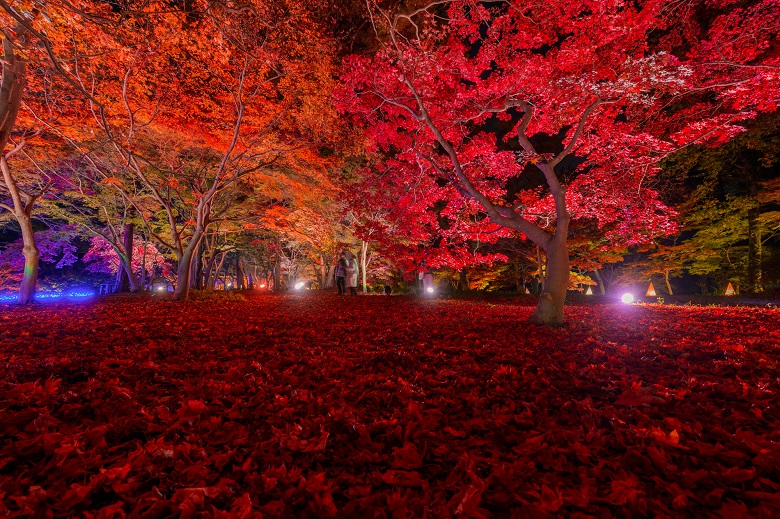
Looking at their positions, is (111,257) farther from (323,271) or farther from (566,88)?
(566,88)

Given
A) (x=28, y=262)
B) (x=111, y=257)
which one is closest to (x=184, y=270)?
(x=28, y=262)

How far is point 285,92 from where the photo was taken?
9.08 m

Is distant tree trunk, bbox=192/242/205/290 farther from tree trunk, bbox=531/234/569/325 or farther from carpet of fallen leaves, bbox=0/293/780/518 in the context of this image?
tree trunk, bbox=531/234/569/325

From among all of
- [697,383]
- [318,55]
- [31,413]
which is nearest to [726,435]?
[697,383]

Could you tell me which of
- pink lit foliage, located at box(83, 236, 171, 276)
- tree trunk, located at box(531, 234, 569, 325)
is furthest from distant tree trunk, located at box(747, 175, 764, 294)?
pink lit foliage, located at box(83, 236, 171, 276)

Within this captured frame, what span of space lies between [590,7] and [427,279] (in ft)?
45.6

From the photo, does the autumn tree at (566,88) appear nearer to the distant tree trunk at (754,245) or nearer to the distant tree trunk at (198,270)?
the distant tree trunk at (754,245)

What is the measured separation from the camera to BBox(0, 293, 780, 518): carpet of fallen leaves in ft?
4.51

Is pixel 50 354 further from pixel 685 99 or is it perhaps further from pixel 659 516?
pixel 685 99

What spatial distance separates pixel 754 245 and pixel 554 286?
1699 centimetres

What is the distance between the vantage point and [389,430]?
79.4 inches

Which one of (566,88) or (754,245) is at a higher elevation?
(566,88)

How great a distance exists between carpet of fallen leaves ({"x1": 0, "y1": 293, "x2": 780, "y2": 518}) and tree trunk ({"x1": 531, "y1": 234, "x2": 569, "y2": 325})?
71.6 inches

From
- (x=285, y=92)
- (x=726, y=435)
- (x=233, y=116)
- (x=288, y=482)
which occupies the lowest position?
(x=288, y=482)
